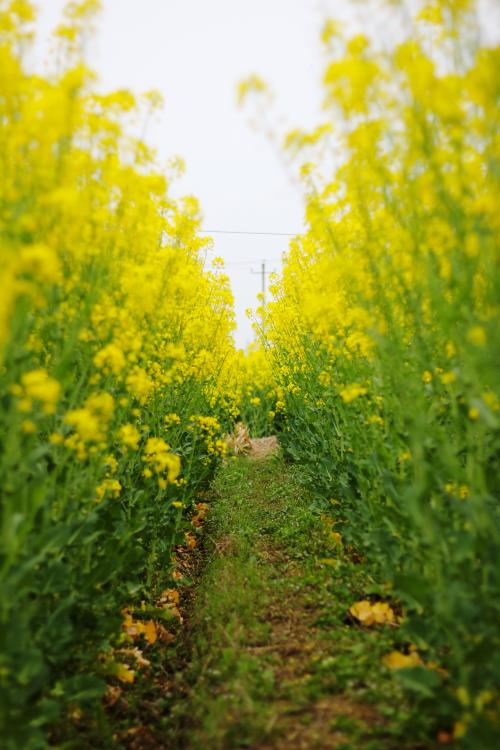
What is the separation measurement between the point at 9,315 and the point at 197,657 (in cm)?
249

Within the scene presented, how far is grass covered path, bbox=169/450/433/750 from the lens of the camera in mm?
2400

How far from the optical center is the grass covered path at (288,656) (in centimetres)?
240

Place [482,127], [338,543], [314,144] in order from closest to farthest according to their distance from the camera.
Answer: [482,127], [314,144], [338,543]

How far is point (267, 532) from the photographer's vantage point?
602 centimetres

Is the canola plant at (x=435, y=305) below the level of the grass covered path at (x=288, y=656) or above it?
above

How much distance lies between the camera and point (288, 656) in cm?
319

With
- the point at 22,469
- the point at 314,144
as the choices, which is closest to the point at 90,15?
the point at 314,144

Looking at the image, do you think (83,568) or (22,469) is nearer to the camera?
(22,469)

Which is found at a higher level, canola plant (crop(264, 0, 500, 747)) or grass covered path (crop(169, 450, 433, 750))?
canola plant (crop(264, 0, 500, 747))

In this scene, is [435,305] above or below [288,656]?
above

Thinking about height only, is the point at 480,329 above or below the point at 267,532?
above

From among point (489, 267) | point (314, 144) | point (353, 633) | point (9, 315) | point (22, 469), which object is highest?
point (314, 144)

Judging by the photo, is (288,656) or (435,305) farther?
(288,656)

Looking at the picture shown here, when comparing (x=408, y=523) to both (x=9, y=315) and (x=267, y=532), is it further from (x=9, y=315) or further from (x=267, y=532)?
(x=267, y=532)
